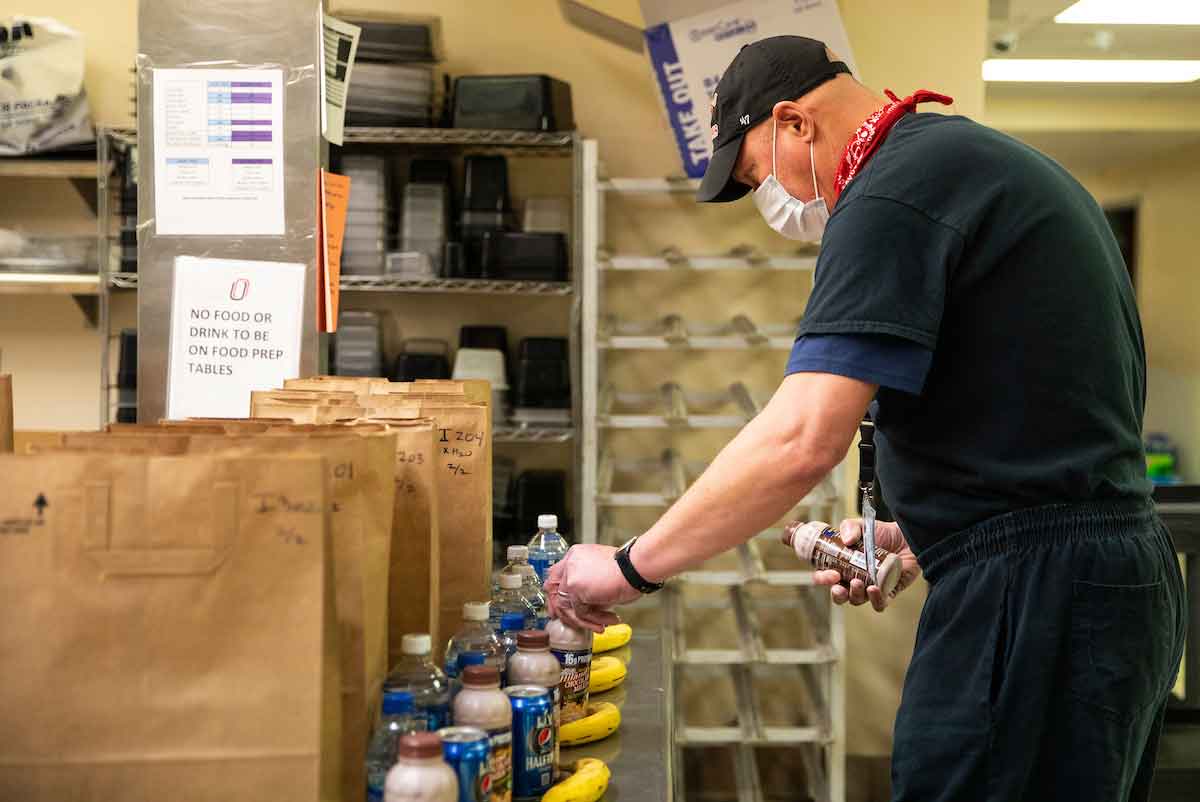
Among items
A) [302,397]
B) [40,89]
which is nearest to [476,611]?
[302,397]

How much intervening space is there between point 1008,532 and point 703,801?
3.19 m

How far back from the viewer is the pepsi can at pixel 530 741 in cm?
130

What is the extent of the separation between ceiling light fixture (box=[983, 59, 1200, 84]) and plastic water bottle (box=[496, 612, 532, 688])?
4.37m

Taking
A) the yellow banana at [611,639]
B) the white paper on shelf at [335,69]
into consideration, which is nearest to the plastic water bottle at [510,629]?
the yellow banana at [611,639]

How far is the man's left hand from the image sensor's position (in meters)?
1.60

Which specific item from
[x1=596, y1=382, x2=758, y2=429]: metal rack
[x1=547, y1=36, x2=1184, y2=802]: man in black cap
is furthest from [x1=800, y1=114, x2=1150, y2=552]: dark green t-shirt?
[x1=596, y1=382, x2=758, y2=429]: metal rack

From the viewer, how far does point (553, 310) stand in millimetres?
4418

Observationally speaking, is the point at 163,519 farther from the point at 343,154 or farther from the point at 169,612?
the point at 343,154

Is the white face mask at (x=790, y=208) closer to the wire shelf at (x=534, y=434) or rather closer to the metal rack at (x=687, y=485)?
the metal rack at (x=687, y=485)

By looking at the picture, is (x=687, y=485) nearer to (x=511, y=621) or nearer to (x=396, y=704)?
(x=511, y=621)

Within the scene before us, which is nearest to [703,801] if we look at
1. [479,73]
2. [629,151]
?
[629,151]

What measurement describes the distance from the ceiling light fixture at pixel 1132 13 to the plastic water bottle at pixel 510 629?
3866 mm

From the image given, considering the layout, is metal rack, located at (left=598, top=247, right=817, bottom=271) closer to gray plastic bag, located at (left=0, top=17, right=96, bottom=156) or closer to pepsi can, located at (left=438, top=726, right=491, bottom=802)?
gray plastic bag, located at (left=0, top=17, right=96, bottom=156)

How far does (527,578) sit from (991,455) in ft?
2.74
